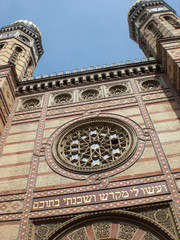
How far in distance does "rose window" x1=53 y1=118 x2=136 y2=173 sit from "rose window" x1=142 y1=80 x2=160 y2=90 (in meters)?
2.49

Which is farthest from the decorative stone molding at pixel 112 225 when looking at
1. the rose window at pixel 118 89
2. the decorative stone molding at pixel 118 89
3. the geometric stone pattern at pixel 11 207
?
the rose window at pixel 118 89

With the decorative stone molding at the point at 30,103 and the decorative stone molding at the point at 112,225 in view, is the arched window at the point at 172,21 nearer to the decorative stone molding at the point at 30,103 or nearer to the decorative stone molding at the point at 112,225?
the decorative stone molding at the point at 30,103

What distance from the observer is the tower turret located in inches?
509

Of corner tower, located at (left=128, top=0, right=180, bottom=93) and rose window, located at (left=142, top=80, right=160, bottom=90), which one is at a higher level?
corner tower, located at (left=128, top=0, right=180, bottom=93)

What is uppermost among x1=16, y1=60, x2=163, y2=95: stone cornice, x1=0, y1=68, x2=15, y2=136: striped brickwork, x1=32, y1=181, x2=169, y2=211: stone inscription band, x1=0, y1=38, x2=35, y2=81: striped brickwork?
x1=0, y1=38, x2=35, y2=81: striped brickwork

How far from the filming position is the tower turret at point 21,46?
12.9 meters

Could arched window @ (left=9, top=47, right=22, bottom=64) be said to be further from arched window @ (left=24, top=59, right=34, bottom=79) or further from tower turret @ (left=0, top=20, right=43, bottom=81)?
arched window @ (left=24, top=59, right=34, bottom=79)

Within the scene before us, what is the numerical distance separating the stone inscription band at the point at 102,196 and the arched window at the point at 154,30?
945cm

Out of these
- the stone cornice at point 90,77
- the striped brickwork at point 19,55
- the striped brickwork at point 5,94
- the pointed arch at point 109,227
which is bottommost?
the pointed arch at point 109,227

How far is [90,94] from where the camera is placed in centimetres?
1033

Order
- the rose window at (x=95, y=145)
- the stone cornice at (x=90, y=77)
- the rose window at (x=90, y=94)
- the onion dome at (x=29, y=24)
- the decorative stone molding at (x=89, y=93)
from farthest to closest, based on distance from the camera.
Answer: the onion dome at (x=29, y=24) < the stone cornice at (x=90, y=77) < the rose window at (x=90, y=94) < the decorative stone molding at (x=89, y=93) < the rose window at (x=95, y=145)

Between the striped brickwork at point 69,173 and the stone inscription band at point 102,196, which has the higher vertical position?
the striped brickwork at point 69,173

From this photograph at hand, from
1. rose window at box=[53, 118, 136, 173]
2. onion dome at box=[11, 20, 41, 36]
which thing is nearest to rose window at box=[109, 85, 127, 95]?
A: rose window at box=[53, 118, 136, 173]

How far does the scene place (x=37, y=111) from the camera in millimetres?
9594
